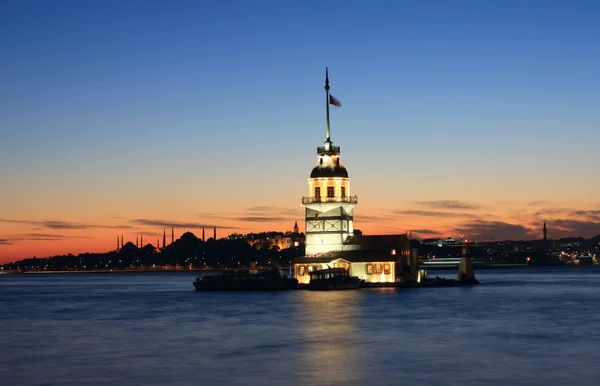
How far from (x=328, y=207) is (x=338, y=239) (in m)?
3.93

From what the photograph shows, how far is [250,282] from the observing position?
122 m

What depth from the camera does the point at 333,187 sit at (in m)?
113

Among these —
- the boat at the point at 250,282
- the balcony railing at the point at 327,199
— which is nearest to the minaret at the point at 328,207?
the balcony railing at the point at 327,199

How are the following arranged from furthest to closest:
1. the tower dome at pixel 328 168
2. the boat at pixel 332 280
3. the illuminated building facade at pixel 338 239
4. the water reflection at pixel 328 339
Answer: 1. the tower dome at pixel 328 168
2. the illuminated building facade at pixel 338 239
3. the boat at pixel 332 280
4. the water reflection at pixel 328 339

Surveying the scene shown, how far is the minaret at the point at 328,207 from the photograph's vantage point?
113125mm

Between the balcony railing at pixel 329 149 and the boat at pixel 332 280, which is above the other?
the balcony railing at pixel 329 149

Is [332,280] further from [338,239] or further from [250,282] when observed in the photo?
[250,282]

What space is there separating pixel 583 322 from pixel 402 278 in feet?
147

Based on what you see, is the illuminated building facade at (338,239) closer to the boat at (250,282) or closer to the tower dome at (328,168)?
the tower dome at (328,168)

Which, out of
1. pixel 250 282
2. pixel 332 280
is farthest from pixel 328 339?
pixel 250 282

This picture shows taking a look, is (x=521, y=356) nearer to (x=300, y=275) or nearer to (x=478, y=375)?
(x=478, y=375)

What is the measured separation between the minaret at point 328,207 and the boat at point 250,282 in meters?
5.94

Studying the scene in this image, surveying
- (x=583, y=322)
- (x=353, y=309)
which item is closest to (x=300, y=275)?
(x=353, y=309)

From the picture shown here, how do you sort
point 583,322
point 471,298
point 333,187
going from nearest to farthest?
point 583,322 < point 471,298 < point 333,187
